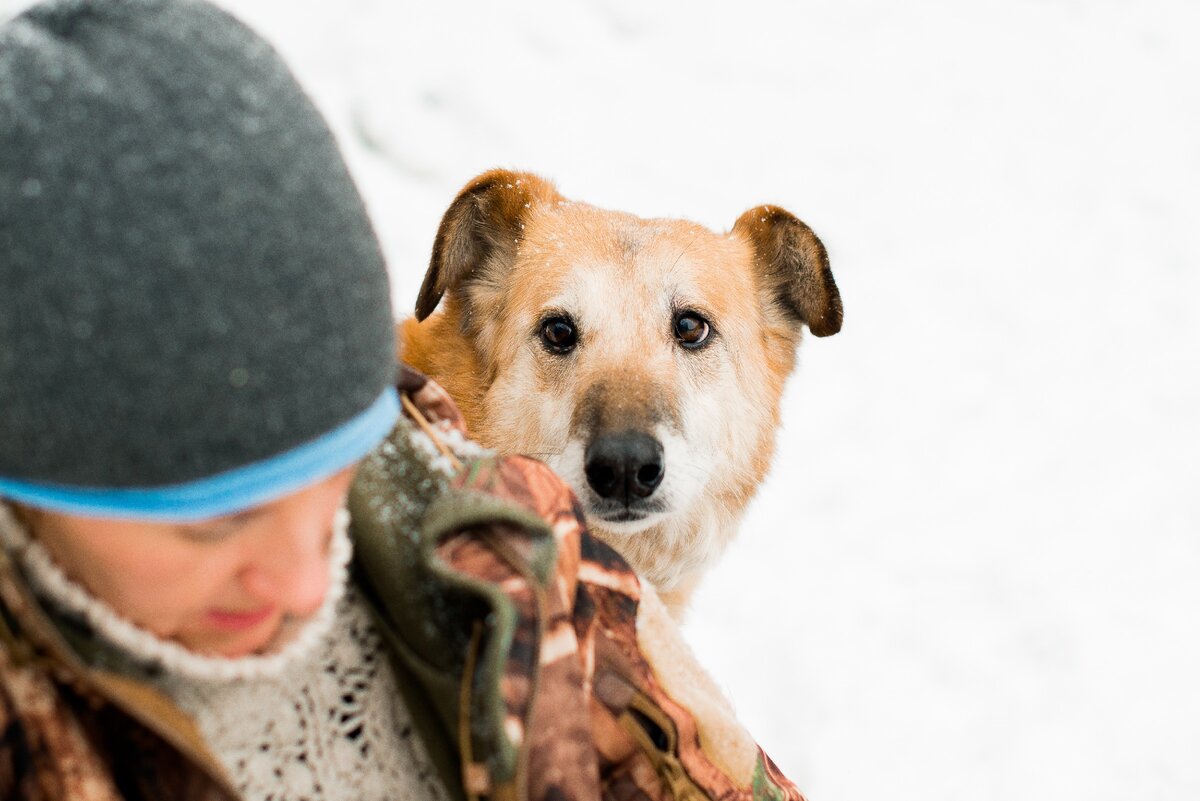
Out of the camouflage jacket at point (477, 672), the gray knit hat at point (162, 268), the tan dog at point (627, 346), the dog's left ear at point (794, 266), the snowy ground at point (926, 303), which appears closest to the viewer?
the gray knit hat at point (162, 268)

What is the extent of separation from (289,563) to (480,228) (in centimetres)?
188

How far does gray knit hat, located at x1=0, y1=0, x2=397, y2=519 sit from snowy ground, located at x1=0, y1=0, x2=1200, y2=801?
2.40 meters

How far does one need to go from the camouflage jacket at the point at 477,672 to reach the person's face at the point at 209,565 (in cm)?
7

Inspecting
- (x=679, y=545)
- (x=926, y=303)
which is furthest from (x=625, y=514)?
(x=926, y=303)

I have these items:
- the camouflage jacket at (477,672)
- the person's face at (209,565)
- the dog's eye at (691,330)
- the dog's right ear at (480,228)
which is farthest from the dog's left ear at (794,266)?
the person's face at (209,565)

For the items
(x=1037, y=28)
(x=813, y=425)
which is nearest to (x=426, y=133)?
(x=813, y=425)

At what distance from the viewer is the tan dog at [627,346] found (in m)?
2.42

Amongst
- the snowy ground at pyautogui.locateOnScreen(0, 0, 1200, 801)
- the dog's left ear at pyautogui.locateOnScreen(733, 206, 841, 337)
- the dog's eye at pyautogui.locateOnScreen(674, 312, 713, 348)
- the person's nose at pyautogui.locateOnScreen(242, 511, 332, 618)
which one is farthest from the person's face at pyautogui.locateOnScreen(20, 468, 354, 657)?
the snowy ground at pyautogui.locateOnScreen(0, 0, 1200, 801)

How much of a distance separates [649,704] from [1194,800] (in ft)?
7.81

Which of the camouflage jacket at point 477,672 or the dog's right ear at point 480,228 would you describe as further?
the dog's right ear at point 480,228

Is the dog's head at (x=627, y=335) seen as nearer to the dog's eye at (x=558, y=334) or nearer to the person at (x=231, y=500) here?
the dog's eye at (x=558, y=334)

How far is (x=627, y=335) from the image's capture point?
2.59m

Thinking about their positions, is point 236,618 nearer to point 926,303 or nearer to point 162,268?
point 162,268

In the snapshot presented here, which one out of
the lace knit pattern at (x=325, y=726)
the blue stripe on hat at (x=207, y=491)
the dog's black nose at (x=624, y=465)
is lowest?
the dog's black nose at (x=624, y=465)
